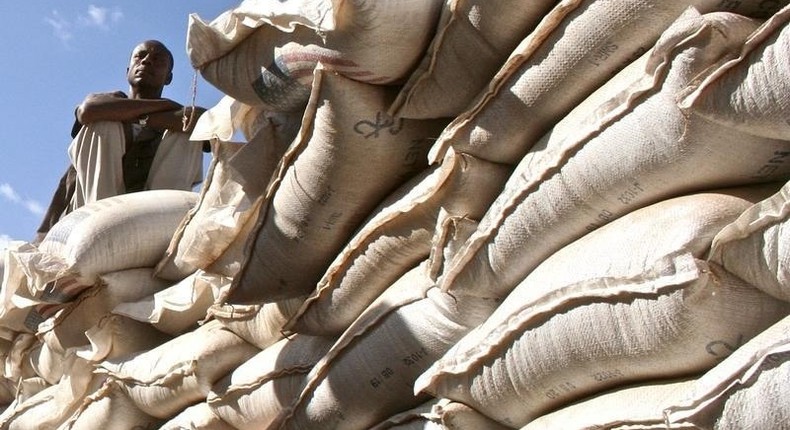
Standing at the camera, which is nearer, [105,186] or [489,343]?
[489,343]

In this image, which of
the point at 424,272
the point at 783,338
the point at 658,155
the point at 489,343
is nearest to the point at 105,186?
the point at 424,272

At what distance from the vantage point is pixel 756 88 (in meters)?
1.15

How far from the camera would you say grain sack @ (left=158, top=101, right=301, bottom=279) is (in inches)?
81.5

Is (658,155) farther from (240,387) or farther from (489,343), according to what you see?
(240,387)

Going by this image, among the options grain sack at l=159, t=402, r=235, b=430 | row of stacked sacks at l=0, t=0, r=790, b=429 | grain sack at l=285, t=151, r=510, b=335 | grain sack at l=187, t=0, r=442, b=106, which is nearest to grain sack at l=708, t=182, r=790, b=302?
row of stacked sacks at l=0, t=0, r=790, b=429

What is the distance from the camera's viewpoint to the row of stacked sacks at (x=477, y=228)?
119 centimetres

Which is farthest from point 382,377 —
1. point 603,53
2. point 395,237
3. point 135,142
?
point 135,142

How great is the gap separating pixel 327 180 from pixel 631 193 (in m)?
0.63

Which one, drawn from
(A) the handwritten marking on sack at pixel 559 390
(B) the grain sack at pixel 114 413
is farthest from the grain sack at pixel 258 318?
(A) the handwritten marking on sack at pixel 559 390

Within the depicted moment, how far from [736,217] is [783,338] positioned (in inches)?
8.3

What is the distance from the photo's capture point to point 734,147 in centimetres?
125

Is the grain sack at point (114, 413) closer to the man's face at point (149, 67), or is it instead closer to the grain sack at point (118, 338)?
the grain sack at point (118, 338)

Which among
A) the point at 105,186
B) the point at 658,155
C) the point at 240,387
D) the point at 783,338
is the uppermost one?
the point at 658,155

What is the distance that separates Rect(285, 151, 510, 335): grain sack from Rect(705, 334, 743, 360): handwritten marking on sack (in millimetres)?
486
